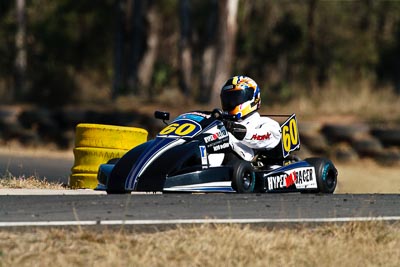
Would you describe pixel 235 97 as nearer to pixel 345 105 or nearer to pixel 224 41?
pixel 345 105

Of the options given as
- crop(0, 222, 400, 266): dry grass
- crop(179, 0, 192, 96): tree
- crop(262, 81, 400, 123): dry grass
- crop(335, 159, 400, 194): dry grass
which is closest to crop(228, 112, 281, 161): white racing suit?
crop(0, 222, 400, 266): dry grass

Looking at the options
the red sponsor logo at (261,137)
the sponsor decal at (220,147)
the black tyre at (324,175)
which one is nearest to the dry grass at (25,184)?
the sponsor decal at (220,147)

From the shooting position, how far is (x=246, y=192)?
10.7 metres

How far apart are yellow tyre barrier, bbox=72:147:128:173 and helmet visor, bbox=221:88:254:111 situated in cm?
160

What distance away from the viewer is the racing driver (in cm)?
1140

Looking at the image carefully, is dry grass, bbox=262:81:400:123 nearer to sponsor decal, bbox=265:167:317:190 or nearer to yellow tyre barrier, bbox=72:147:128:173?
yellow tyre barrier, bbox=72:147:128:173

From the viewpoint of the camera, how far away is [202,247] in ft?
23.5

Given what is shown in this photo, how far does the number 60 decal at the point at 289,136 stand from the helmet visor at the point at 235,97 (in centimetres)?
53

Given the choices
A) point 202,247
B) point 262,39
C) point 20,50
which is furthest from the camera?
point 262,39

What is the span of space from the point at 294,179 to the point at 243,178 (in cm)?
72

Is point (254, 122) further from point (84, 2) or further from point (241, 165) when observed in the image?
point (84, 2)

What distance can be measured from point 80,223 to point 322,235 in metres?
1.69

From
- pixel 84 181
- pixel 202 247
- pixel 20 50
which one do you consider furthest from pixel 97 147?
pixel 20 50

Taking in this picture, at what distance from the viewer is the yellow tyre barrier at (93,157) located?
1264 cm
